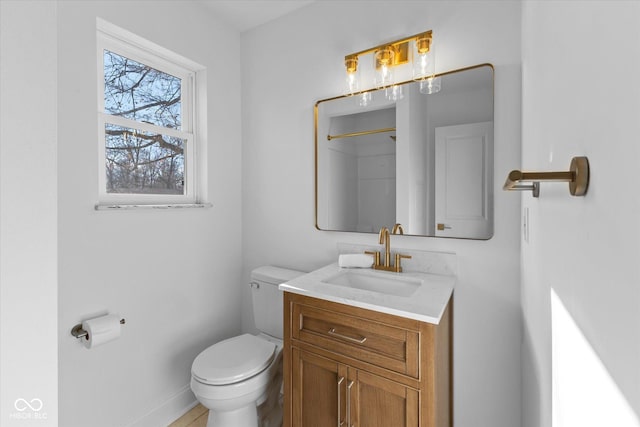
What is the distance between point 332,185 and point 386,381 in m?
1.10

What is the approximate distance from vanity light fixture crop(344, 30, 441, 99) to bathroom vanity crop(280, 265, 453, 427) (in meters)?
0.99

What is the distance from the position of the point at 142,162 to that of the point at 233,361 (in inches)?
48.8

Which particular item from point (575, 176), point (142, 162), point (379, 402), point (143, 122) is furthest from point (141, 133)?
point (575, 176)

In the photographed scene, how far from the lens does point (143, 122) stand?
1.71 m

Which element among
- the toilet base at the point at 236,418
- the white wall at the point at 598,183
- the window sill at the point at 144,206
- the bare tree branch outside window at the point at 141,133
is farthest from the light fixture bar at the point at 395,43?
the toilet base at the point at 236,418

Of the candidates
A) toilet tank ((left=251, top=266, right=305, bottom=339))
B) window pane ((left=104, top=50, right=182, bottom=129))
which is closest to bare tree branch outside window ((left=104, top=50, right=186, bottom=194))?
window pane ((left=104, top=50, right=182, bottom=129))

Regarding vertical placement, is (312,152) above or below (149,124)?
below

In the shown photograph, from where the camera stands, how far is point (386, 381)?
112cm

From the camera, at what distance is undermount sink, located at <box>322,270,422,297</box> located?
1.44 m

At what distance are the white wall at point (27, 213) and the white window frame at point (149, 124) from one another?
106 cm

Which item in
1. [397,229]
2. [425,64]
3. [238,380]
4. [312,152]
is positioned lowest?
[238,380]

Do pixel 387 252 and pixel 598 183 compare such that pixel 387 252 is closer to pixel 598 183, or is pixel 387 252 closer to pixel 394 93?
pixel 394 93

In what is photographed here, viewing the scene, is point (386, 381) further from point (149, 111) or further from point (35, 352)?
point (149, 111)

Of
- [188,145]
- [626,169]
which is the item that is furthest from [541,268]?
[188,145]
